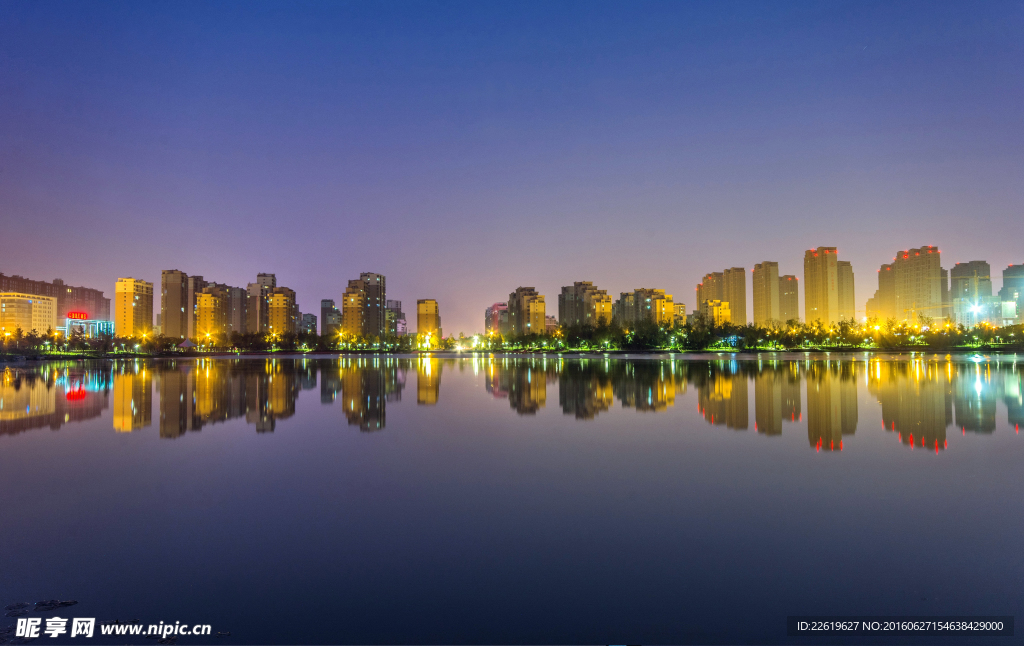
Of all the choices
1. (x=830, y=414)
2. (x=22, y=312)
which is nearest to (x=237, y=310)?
(x=22, y=312)

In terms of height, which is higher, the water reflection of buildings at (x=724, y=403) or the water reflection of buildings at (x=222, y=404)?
the water reflection of buildings at (x=222, y=404)

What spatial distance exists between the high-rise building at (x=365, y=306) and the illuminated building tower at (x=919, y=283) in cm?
17435

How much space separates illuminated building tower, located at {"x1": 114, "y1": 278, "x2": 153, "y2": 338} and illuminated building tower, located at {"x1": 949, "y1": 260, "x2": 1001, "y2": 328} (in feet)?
720

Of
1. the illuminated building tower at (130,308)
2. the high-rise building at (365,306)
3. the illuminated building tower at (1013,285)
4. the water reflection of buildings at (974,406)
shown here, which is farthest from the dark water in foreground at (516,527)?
the illuminated building tower at (1013,285)

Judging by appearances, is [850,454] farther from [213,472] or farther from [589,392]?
[589,392]

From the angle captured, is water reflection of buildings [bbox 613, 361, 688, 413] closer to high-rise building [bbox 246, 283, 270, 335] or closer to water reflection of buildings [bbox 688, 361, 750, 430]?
water reflection of buildings [bbox 688, 361, 750, 430]

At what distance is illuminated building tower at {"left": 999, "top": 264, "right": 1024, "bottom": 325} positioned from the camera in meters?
158

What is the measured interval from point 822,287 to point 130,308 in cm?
21786

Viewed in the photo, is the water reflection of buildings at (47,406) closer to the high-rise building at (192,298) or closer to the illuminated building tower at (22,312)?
the illuminated building tower at (22,312)

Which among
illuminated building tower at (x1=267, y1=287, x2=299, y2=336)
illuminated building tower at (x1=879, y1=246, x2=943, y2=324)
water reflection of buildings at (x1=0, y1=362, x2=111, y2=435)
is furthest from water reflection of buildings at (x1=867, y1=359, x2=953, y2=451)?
illuminated building tower at (x1=879, y1=246, x2=943, y2=324)

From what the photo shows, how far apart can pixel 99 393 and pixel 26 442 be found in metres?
12.3

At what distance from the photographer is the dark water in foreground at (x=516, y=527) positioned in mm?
4195

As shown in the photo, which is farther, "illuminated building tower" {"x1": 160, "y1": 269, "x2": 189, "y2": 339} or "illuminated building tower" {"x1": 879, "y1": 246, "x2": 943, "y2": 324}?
"illuminated building tower" {"x1": 879, "y1": 246, "x2": 943, "y2": 324}

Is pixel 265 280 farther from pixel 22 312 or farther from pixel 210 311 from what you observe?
pixel 22 312
